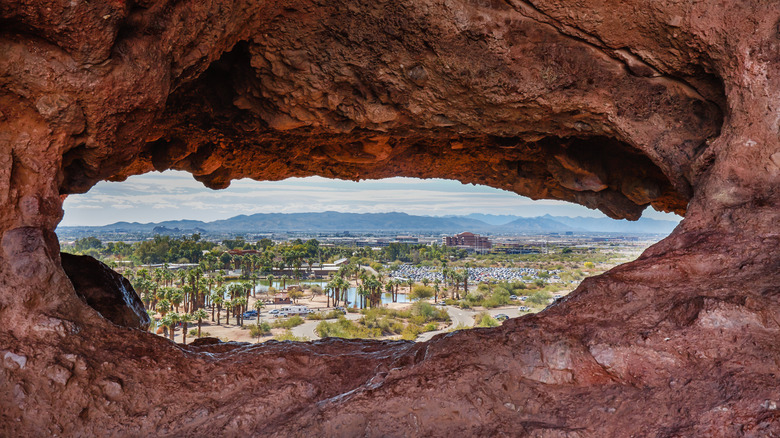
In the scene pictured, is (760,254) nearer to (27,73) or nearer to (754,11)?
(754,11)

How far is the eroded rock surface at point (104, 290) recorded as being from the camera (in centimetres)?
671

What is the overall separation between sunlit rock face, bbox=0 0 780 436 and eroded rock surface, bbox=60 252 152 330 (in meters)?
1.47

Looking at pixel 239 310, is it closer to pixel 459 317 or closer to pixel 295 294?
pixel 295 294

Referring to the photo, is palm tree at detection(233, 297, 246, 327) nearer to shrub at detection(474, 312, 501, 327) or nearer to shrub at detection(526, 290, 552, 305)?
shrub at detection(474, 312, 501, 327)

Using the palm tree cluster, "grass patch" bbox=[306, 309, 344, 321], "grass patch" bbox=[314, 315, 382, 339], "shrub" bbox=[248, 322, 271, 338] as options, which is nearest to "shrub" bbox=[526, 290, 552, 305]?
"grass patch" bbox=[314, 315, 382, 339]

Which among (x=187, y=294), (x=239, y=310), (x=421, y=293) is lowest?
(x=421, y=293)

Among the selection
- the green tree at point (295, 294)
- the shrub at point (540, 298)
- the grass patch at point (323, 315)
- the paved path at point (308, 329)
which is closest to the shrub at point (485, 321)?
the shrub at point (540, 298)

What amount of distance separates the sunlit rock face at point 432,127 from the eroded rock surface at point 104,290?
1472 mm

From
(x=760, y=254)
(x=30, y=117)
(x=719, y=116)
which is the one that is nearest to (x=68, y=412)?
(x=30, y=117)

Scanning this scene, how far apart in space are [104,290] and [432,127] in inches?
230

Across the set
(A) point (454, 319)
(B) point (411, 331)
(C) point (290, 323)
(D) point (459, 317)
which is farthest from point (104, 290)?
(D) point (459, 317)

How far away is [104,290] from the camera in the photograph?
7.03 m

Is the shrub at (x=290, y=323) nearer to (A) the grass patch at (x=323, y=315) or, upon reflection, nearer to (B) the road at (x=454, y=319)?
(B) the road at (x=454, y=319)

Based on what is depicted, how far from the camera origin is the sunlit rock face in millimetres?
3301
